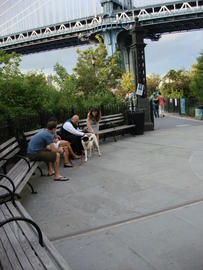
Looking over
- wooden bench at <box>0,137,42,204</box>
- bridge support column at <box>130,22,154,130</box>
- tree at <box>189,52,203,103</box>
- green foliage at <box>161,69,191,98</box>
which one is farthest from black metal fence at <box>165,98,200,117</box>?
wooden bench at <box>0,137,42,204</box>

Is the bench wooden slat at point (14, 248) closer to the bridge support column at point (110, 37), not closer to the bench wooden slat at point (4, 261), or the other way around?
the bench wooden slat at point (4, 261)

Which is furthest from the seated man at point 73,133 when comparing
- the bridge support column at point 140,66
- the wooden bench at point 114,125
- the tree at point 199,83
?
the tree at point 199,83

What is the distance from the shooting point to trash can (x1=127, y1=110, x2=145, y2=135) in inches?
448

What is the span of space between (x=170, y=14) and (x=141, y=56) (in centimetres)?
4828

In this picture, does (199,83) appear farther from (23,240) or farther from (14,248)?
(14,248)

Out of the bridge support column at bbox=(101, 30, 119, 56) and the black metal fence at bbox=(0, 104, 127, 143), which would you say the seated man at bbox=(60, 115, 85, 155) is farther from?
the bridge support column at bbox=(101, 30, 119, 56)

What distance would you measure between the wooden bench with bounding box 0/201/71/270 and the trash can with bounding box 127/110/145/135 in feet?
28.4

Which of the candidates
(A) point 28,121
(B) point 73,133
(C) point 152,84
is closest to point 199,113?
(B) point 73,133

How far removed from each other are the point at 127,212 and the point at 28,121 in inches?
200

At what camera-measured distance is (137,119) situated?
11445 millimetres

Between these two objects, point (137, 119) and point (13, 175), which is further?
point (137, 119)

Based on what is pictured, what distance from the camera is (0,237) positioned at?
9.45 ft

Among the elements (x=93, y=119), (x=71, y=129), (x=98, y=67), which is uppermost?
(x=98, y=67)

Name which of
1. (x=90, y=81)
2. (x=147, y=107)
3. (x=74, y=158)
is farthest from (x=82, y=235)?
(x=90, y=81)
